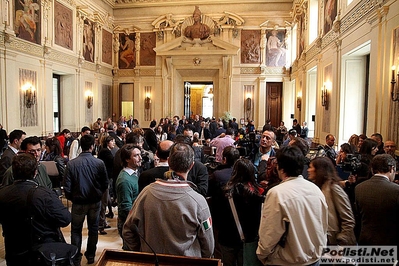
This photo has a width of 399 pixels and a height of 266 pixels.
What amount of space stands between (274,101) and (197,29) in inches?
251

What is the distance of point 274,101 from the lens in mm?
18500

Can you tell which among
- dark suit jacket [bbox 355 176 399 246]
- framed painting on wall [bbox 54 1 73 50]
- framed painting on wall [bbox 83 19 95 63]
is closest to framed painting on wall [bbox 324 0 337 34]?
dark suit jacket [bbox 355 176 399 246]

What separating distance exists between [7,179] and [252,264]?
9.75 ft

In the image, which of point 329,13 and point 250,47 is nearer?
point 329,13

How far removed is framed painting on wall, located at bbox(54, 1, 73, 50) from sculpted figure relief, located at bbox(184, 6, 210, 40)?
262 inches

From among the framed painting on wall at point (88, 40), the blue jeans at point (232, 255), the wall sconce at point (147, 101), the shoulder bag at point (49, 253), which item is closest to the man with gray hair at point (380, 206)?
the blue jeans at point (232, 255)

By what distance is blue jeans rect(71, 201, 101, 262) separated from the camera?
13.5 feet

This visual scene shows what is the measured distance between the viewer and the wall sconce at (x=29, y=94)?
445 inches

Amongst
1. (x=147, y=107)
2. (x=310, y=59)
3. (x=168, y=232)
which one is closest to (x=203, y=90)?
(x=147, y=107)

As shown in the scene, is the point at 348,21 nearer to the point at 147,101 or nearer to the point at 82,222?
the point at 82,222

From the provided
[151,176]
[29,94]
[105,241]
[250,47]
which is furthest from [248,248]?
[250,47]

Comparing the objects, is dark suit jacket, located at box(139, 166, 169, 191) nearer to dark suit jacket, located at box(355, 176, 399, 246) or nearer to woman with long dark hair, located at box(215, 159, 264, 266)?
woman with long dark hair, located at box(215, 159, 264, 266)

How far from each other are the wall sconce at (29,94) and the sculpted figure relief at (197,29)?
31.4 ft

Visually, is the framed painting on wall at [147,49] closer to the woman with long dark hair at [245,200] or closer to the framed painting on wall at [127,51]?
the framed painting on wall at [127,51]
